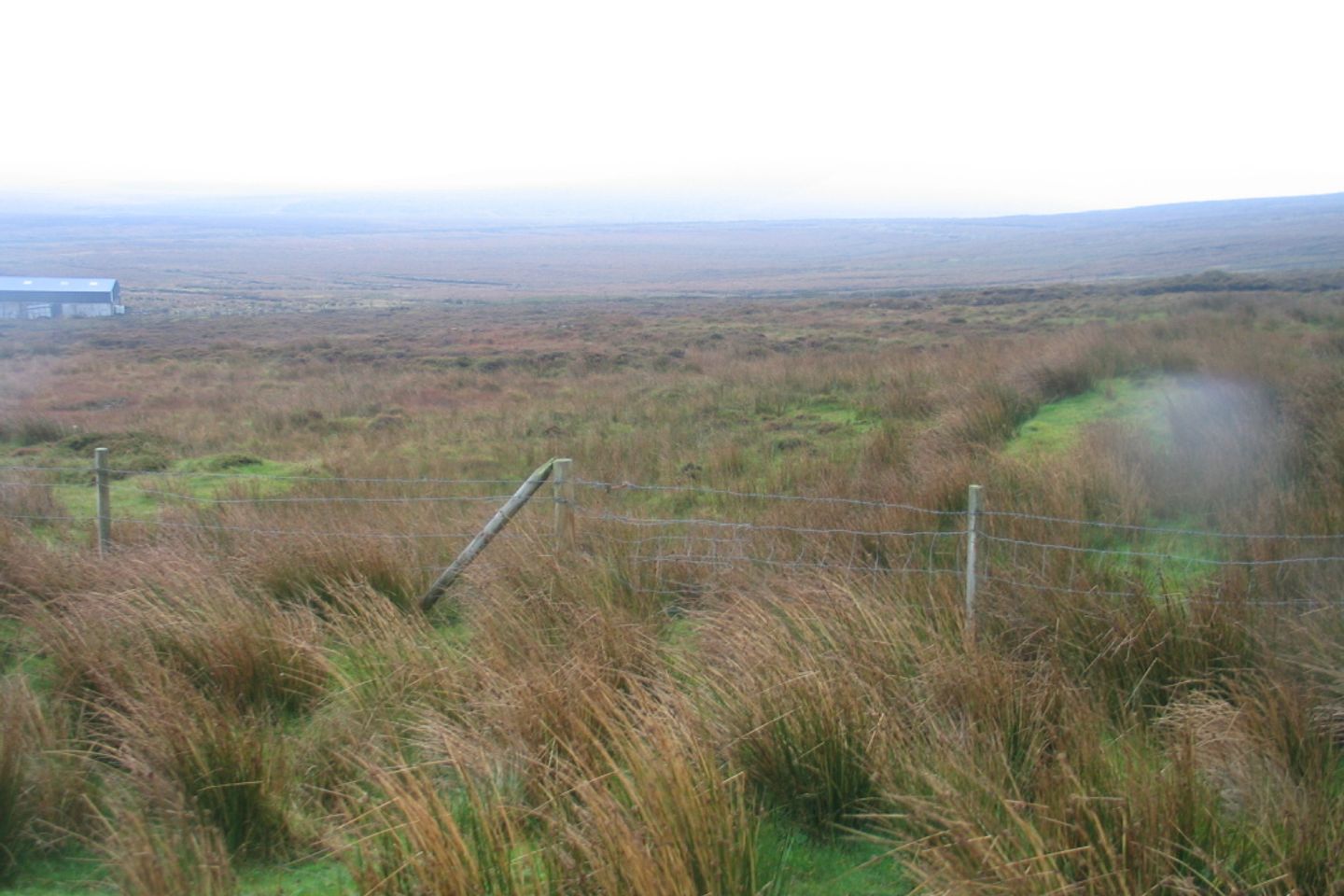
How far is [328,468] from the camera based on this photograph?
13.3 meters

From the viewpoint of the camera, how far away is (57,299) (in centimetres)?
6022

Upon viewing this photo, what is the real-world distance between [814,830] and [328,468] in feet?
35.1

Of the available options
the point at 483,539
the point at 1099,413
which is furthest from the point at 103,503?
the point at 1099,413

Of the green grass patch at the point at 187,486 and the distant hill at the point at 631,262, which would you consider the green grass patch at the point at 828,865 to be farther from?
the distant hill at the point at 631,262

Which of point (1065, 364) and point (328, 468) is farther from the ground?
point (1065, 364)

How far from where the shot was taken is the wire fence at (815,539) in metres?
5.63

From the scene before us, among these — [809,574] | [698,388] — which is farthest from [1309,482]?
[698,388]

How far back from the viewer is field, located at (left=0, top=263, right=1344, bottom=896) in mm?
3236

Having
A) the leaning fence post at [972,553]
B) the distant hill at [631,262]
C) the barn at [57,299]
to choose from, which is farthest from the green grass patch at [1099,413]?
the barn at [57,299]

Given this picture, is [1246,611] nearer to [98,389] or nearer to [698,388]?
[698,388]

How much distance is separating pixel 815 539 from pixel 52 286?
67.1 meters

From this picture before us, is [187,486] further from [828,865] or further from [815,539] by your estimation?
[828,865]

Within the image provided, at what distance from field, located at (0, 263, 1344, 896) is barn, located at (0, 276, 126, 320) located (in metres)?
56.7

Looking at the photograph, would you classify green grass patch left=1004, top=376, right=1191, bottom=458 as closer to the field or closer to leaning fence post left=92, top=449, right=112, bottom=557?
the field
